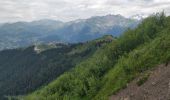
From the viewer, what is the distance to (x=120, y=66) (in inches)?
4902

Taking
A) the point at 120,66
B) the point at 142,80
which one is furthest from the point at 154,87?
the point at 120,66

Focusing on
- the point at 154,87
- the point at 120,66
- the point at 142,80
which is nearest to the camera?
the point at 154,87

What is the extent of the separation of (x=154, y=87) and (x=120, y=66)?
5640 centimetres

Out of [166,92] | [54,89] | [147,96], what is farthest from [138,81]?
[54,89]

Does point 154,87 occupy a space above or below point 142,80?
above

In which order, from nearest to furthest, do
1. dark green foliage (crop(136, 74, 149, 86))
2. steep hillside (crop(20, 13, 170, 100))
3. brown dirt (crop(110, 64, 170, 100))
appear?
brown dirt (crop(110, 64, 170, 100))
dark green foliage (crop(136, 74, 149, 86))
steep hillside (crop(20, 13, 170, 100))

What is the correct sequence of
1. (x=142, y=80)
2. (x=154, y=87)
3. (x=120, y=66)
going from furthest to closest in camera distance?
(x=120, y=66) → (x=142, y=80) → (x=154, y=87)

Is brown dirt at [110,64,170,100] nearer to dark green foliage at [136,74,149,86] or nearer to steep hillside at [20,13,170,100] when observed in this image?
dark green foliage at [136,74,149,86]

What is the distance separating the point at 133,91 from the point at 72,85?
70403 mm

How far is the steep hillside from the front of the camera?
9638cm

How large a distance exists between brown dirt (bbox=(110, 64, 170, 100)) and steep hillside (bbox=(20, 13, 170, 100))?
238 inches

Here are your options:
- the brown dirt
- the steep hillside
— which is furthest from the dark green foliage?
the steep hillside

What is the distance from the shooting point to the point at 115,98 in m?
82.9

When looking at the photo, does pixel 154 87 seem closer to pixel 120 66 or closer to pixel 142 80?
pixel 142 80
